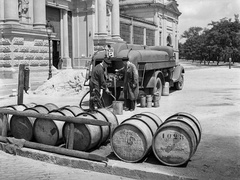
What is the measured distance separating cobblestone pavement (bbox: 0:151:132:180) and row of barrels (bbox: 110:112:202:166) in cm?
60

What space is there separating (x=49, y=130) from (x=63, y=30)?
78.3ft

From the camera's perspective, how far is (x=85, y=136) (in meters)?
6.73

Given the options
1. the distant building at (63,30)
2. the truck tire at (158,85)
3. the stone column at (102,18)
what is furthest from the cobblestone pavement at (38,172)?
the stone column at (102,18)

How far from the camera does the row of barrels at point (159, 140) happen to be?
5883 millimetres

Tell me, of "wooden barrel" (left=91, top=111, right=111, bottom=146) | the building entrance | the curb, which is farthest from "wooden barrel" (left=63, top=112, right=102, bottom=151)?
the building entrance

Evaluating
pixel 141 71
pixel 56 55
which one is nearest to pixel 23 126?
pixel 141 71

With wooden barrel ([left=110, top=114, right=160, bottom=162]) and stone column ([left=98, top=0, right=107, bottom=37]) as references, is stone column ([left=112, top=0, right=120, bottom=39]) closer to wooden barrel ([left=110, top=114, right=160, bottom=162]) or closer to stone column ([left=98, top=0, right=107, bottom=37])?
stone column ([left=98, top=0, right=107, bottom=37])

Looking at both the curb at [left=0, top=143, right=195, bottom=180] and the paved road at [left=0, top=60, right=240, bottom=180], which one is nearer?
the curb at [left=0, top=143, right=195, bottom=180]

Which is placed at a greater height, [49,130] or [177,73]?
[177,73]

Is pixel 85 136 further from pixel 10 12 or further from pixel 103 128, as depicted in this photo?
pixel 10 12

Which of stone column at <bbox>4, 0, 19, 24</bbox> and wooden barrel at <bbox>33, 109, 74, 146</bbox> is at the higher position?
stone column at <bbox>4, 0, 19, 24</bbox>

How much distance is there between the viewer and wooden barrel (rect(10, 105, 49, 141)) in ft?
24.5

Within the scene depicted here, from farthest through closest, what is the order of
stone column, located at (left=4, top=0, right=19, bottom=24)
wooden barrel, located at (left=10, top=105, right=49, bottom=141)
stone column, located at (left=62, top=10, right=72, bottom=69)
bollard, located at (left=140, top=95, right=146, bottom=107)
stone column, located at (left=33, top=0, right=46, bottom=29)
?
stone column, located at (left=62, top=10, right=72, bottom=69) → stone column, located at (left=33, top=0, right=46, bottom=29) → stone column, located at (left=4, top=0, right=19, bottom=24) → bollard, located at (left=140, top=95, right=146, bottom=107) → wooden barrel, located at (left=10, top=105, right=49, bottom=141)

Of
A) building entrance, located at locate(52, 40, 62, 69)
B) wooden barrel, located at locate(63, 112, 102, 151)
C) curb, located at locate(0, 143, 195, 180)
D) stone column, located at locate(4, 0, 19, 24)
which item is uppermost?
stone column, located at locate(4, 0, 19, 24)
